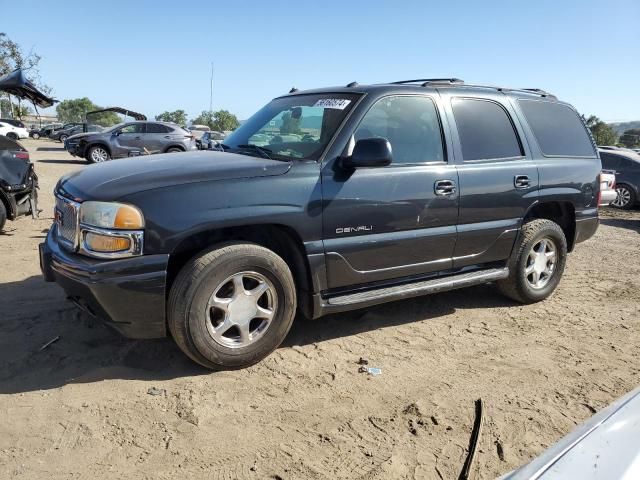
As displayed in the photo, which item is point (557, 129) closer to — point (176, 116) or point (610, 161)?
point (610, 161)

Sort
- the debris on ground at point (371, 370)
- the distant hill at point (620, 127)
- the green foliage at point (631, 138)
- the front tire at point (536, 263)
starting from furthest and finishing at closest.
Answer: the distant hill at point (620, 127), the green foliage at point (631, 138), the front tire at point (536, 263), the debris on ground at point (371, 370)

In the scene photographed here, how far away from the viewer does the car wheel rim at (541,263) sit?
4.87m

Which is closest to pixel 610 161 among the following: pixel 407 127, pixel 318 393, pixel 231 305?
pixel 407 127

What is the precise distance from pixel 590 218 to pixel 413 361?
276cm

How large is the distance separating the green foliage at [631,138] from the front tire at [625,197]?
27076 millimetres

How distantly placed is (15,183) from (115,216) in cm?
443

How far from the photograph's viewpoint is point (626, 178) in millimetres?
12609

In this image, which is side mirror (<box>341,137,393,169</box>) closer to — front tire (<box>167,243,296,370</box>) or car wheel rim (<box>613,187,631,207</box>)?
front tire (<box>167,243,296,370</box>)

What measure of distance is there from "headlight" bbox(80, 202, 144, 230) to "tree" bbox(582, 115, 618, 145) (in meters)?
39.8

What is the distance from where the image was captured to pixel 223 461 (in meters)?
2.52

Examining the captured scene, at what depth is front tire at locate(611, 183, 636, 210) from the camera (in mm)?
12405

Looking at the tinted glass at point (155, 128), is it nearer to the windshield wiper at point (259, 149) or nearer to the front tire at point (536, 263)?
the windshield wiper at point (259, 149)

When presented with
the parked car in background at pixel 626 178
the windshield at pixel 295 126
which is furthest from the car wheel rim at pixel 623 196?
the windshield at pixel 295 126

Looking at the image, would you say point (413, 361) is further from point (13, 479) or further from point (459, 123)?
point (13, 479)
